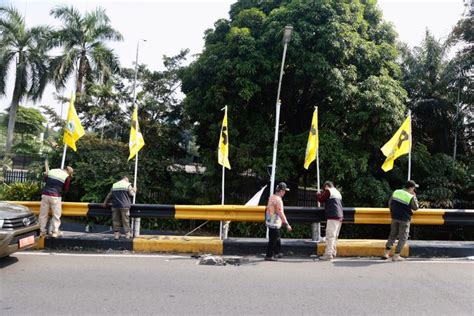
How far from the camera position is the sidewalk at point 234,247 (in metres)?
7.68

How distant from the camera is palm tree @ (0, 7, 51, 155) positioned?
23.3 meters

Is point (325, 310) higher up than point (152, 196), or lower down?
lower down

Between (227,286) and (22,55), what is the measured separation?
2349cm

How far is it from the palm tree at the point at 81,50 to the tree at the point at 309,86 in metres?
10.6

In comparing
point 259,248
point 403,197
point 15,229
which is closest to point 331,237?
point 259,248

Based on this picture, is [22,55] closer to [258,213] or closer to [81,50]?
[81,50]

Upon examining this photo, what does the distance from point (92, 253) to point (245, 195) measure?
28.7ft

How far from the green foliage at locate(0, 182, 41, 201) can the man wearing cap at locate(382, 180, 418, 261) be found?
14.6 m

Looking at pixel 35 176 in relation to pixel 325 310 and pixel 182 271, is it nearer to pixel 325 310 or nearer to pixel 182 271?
pixel 182 271

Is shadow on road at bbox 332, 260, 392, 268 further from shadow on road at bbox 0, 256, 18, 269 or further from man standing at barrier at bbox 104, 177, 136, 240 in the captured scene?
shadow on road at bbox 0, 256, 18, 269

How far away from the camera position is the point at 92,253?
7547 mm

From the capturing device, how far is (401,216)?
727cm

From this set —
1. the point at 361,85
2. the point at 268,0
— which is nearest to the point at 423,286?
the point at 361,85

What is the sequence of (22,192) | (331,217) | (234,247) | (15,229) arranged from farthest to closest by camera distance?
(22,192) < (234,247) < (331,217) < (15,229)
